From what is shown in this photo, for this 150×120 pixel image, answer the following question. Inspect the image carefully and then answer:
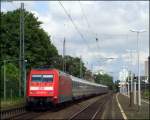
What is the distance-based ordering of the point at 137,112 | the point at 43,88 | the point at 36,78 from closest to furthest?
1. the point at 43,88
2. the point at 36,78
3. the point at 137,112

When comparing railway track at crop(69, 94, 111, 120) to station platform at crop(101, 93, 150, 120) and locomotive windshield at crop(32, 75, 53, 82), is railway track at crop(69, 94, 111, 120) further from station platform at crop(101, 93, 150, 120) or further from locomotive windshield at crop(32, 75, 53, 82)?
locomotive windshield at crop(32, 75, 53, 82)

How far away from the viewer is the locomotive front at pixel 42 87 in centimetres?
4300

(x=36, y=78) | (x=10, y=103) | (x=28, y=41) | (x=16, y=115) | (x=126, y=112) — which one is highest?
(x=28, y=41)

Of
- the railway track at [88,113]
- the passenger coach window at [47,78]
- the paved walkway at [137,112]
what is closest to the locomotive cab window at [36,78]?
the passenger coach window at [47,78]

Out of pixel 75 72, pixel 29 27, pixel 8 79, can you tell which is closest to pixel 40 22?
pixel 29 27

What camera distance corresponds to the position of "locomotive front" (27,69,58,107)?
43.0 metres

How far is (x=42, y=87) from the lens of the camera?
43375 millimetres

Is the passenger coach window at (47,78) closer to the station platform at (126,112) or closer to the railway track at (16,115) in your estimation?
the railway track at (16,115)

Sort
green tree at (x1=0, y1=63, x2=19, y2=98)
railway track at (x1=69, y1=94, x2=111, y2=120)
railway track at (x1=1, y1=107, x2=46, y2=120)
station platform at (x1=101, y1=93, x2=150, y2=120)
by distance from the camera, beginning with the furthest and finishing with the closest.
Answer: green tree at (x1=0, y1=63, x2=19, y2=98)
station platform at (x1=101, y1=93, x2=150, y2=120)
railway track at (x1=69, y1=94, x2=111, y2=120)
railway track at (x1=1, y1=107, x2=46, y2=120)

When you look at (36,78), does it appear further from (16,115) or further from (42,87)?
(16,115)

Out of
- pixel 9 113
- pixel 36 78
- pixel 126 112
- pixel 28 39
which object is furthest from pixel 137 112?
pixel 28 39

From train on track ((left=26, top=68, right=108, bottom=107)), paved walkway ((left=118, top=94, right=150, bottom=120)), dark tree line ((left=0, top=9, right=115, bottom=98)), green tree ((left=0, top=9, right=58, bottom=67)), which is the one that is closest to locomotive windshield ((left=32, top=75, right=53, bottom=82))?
train on track ((left=26, top=68, right=108, bottom=107))

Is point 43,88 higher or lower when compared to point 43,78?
lower

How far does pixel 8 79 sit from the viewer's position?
63781mm
